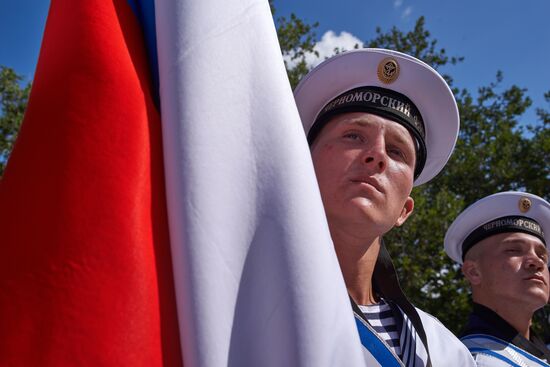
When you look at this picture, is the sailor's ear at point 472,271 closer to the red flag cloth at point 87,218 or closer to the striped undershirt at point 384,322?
the striped undershirt at point 384,322

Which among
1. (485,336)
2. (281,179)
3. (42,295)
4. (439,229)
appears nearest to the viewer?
(42,295)

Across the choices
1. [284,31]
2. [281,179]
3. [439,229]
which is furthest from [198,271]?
[284,31]

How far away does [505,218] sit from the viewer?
3537 millimetres

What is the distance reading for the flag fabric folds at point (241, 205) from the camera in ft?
2.64

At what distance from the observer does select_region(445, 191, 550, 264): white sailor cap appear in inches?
137

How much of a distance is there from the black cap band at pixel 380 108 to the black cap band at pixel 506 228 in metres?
1.88

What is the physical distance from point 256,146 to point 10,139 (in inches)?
500

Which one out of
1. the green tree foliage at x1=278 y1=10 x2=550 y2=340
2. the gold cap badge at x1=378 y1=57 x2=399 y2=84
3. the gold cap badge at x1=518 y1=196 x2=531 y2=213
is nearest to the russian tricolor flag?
the gold cap badge at x1=378 y1=57 x2=399 y2=84

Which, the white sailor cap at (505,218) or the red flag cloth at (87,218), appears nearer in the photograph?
the red flag cloth at (87,218)

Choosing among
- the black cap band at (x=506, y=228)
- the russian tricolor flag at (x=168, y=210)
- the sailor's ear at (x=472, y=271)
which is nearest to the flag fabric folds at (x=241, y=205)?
the russian tricolor flag at (x=168, y=210)

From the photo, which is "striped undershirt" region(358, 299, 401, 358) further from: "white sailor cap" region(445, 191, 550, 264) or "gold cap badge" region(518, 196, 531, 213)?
"gold cap badge" region(518, 196, 531, 213)

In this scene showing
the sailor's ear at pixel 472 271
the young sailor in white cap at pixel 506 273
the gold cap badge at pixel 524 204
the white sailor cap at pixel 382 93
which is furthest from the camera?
the gold cap badge at pixel 524 204

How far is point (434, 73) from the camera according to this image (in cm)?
189

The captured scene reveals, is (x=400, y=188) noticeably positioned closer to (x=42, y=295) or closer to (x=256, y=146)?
(x=256, y=146)
